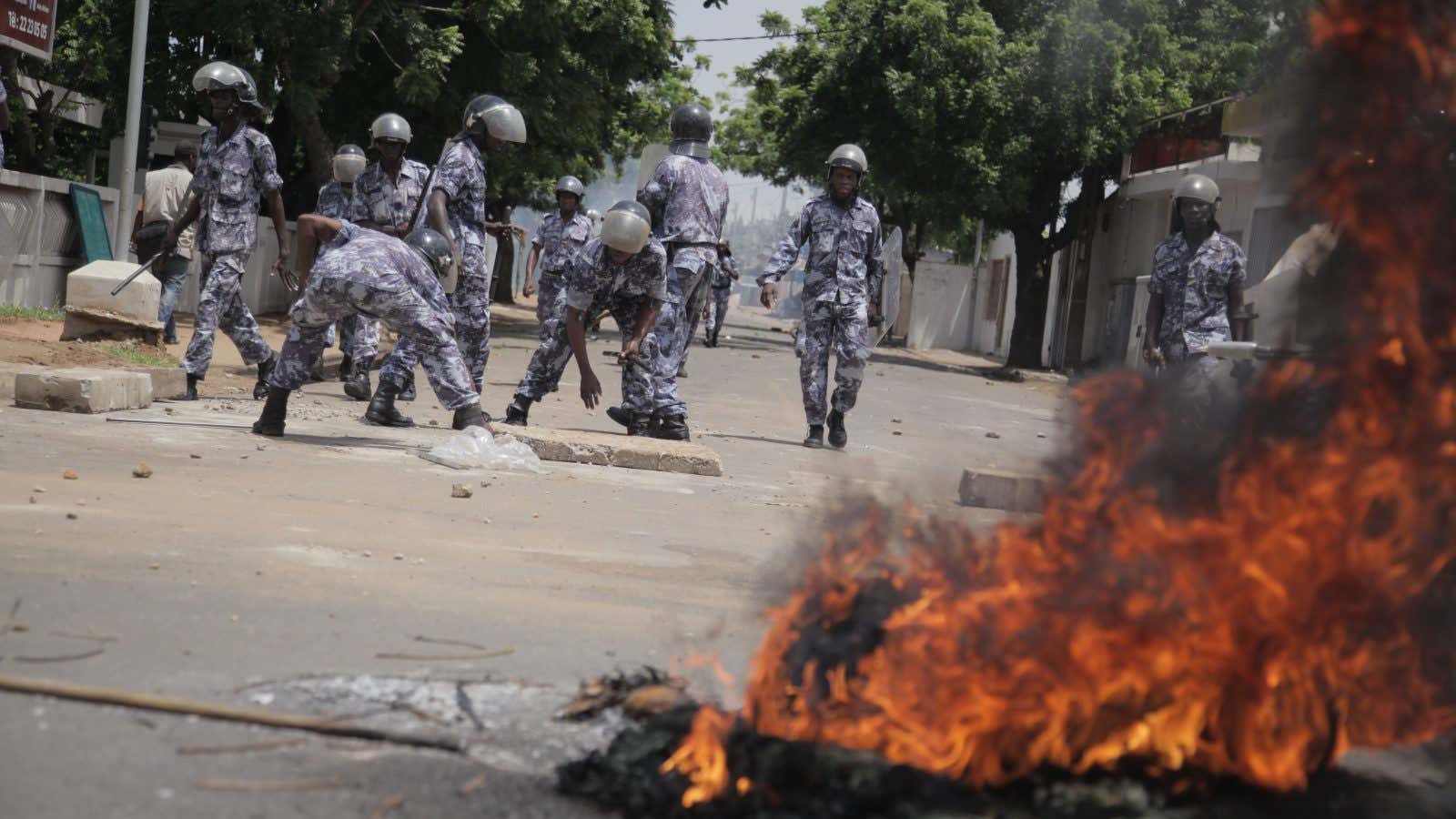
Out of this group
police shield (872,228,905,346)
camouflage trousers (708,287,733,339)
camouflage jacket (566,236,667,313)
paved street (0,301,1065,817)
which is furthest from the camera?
camouflage trousers (708,287,733,339)

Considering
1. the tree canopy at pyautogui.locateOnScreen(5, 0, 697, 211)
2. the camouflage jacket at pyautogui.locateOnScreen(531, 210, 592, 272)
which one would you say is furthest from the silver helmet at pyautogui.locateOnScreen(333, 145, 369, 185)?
the tree canopy at pyautogui.locateOnScreen(5, 0, 697, 211)

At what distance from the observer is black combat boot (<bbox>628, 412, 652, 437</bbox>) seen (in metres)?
9.80

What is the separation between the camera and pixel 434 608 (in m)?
4.44

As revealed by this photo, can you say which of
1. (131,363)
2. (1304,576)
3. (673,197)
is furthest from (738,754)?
(131,363)

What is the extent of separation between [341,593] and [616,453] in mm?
4187

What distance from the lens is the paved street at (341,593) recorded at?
2.93 metres

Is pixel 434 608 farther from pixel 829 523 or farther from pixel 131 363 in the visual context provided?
pixel 131 363

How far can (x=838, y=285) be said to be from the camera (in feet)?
36.0

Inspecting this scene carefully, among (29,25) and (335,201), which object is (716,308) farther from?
(335,201)

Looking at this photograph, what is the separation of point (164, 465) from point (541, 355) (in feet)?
10.1

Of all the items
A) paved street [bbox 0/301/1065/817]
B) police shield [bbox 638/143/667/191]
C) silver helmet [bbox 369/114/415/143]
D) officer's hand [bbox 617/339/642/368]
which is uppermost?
police shield [bbox 638/143/667/191]

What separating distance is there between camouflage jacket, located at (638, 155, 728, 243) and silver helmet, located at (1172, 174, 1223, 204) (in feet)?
9.61

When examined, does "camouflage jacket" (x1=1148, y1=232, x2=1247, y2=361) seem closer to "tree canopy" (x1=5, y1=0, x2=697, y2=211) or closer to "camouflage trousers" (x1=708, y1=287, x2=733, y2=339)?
"tree canopy" (x1=5, y1=0, x2=697, y2=211)

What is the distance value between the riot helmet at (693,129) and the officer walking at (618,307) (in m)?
1.08
